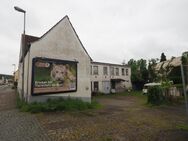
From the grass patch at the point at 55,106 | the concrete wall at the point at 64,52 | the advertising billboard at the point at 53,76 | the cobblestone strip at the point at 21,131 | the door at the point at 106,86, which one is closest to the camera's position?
the cobblestone strip at the point at 21,131

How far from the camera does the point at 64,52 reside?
15.5 meters

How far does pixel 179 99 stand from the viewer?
58.9 ft

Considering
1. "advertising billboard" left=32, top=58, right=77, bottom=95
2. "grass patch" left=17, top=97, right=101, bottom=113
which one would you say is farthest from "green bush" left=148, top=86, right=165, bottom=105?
"advertising billboard" left=32, top=58, right=77, bottom=95

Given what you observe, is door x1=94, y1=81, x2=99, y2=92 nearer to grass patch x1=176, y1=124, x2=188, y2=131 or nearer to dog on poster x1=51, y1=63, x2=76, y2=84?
dog on poster x1=51, y1=63, x2=76, y2=84

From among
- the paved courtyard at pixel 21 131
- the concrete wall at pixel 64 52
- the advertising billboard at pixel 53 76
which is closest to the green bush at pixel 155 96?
the concrete wall at pixel 64 52

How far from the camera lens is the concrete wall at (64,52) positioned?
13727 millimetres

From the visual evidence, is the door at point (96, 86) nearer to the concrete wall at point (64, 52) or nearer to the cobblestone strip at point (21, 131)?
the concrete wall at point (64, 52)

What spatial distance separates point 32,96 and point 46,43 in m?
4.72

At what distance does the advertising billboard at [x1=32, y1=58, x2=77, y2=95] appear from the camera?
1331 centimetres

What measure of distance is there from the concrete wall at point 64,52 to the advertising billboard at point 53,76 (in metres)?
0.42

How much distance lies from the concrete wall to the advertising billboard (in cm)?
42

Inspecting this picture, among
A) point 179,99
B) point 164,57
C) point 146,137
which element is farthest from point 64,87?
point 164,57

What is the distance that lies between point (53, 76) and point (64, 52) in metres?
2.65

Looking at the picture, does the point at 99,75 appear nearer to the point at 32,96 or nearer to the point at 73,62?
the point at 73,62
